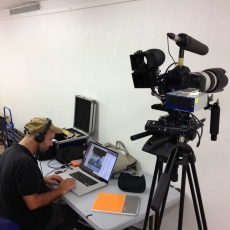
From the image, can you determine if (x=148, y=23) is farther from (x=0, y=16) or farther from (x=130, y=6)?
(x=0, y=16)

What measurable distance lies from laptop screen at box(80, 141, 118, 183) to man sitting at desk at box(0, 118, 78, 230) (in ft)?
0.74

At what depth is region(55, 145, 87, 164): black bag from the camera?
2.11m

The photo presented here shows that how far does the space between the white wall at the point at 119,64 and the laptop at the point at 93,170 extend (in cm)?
32

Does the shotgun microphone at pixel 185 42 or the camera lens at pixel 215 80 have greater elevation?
the shotgun microphone at pixel 185 42

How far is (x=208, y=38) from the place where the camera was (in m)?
1.46

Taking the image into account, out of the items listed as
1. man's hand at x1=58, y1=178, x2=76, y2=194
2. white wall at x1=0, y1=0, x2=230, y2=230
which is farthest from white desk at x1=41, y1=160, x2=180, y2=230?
white wall at x1=0, y1=0, x2=230, y2=230

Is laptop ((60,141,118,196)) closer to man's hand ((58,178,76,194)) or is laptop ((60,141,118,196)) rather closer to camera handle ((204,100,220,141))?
man's hand ((58,178,76,194))

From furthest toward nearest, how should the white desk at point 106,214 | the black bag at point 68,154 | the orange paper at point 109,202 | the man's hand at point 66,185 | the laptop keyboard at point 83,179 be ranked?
the black bag at point 68,154, the laptop keyboard at point 83,179, the man's hand at point 66,185, the orange paper at point 109,202, the white desk at point 106,214

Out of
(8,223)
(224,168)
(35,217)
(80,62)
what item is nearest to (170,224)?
(224,168)

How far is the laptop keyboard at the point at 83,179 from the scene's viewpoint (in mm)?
1749

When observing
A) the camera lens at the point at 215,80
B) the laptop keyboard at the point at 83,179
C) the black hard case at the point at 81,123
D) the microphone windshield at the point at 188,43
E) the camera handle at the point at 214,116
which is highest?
the microphone windshield at the point at 188,43

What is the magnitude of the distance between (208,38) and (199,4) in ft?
0.69

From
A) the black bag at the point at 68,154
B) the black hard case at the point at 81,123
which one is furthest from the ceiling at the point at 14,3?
the black bag at the point at 68,154

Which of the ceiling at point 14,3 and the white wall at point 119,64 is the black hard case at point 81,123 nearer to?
the white wall at point 119,64
